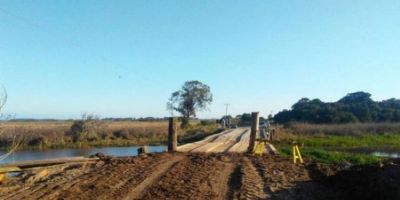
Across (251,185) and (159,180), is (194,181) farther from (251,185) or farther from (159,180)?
(251,185)

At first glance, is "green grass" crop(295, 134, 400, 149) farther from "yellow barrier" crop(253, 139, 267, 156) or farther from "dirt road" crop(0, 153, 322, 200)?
"dirt road" crop(0, 153, 322, 200)

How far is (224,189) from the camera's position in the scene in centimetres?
1016

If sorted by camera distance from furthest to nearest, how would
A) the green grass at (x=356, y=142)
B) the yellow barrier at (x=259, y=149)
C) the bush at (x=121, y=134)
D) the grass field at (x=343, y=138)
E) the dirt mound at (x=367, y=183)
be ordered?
1. the bush at (x=121, y=134)
2. the green grass at (x=356, y=142)
3. the grass field at (x=343, y=138)
4. the yellow barrier at (x=259, y=149)
5. the dirt mound at (x=367, y=183)

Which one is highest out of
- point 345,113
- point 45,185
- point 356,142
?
point 345,113

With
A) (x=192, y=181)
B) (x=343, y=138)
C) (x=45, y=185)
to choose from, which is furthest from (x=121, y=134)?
(x=192, y=181)

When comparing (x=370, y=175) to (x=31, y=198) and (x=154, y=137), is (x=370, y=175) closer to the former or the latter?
(x=31, y=198)

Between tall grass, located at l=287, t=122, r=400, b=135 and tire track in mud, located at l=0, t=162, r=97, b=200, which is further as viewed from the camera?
tall grass, located at l=287, t=122, r=400, b=135

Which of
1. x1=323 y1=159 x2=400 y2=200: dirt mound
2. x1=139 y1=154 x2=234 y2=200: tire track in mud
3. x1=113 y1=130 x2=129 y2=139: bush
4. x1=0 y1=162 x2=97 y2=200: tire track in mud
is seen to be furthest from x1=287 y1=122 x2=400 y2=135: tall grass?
x1=0 y1=162 x2=97 y2=200: tire track in mud

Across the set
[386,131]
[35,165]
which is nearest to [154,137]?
[386,131]

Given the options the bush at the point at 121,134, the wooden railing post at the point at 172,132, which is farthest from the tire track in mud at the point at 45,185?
the bush at the point at 121,134

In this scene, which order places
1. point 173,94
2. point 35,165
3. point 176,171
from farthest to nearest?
1. point 173,94
2. point 35,165
3. point 176,171

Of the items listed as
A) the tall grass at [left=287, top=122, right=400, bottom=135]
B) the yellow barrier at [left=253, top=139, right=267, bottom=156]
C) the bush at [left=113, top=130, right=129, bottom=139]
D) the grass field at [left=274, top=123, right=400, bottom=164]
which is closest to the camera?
the yellow barrier at [left=253, top=139, right=267, bottom=156]

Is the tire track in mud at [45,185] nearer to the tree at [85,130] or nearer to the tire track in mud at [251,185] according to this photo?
the tire track in mud at [251,185]

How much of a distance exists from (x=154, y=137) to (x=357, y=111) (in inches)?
1675
